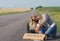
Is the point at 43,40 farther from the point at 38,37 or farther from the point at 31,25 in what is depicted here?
the point at 31,25

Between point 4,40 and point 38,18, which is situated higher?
point 38,18

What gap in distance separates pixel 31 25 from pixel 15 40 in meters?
1.54

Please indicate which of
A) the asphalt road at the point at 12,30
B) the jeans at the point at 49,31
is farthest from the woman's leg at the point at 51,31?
the asphalt road at the point at 12,30

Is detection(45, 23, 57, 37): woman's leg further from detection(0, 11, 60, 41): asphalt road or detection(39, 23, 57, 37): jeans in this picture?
detection(0, 11, 60, 41): asphalt road

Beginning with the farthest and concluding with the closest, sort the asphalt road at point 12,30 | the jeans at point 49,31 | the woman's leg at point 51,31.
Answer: the asphalt road at point 12,30 < the woman's leg at point 51,31 < the jeans at point 49,31

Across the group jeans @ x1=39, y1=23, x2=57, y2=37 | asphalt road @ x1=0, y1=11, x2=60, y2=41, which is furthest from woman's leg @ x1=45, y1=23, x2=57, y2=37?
asphalt road @ x1=0, y1=11, x2=60, y2=41

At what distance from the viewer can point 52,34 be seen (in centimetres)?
1330

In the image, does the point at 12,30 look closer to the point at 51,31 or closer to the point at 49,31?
the point at 51,31

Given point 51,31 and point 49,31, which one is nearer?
point 49,31

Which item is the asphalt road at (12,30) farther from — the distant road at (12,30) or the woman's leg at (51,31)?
the woman's leg at (51,31)

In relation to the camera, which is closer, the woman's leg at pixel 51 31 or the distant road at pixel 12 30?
the woman's leg at pixel 51 31

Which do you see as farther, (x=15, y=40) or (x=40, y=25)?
(x=15, y=40)

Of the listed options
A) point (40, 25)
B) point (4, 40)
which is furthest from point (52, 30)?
point (4, 40)

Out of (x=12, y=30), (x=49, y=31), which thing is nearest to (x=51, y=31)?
(x=49, y=31)
